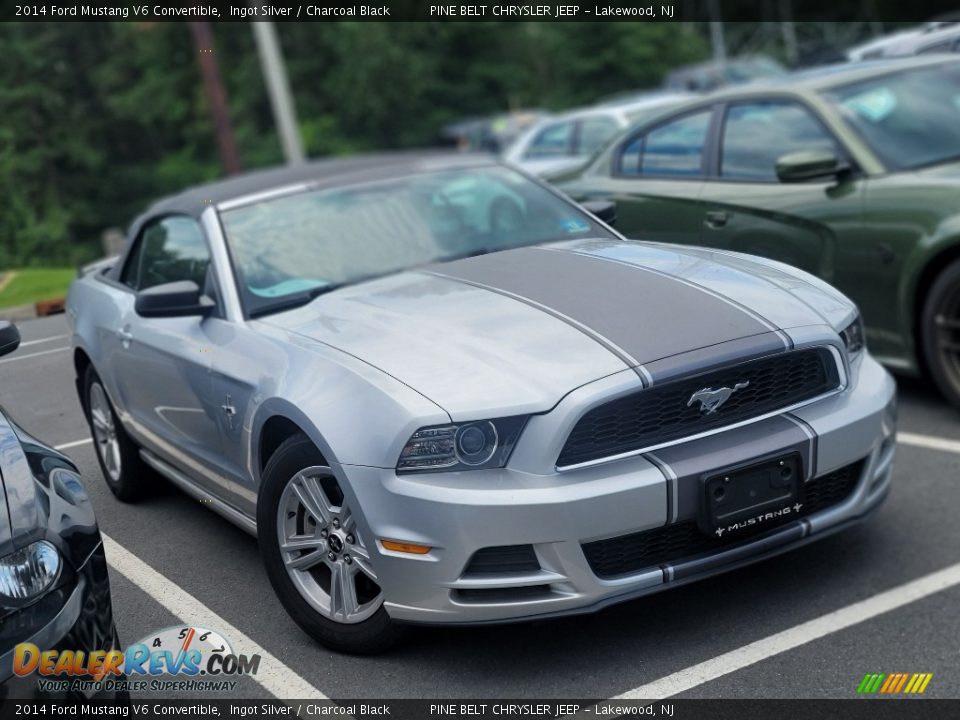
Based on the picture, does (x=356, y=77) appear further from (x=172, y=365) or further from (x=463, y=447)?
(x=463, y=447)

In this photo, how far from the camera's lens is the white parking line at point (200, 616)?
11.8ft

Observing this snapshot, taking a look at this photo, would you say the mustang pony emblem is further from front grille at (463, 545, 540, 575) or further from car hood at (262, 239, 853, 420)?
front grille at (463, 545, 540, 575)

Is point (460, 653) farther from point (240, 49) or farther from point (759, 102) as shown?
point (240, 49)

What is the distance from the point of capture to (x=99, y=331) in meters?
5.23

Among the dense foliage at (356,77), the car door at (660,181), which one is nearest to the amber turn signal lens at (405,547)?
the car door at (660,181)

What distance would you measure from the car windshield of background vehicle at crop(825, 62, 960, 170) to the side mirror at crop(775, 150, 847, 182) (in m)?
0.32

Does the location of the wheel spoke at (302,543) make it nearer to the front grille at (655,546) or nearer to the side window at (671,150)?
the front grille at (655,546)

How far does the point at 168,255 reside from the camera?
518 centimetres

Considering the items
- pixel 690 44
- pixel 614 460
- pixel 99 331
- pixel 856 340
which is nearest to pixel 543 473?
pixel 614 460

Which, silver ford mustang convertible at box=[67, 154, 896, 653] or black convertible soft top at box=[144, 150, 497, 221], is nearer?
silver ford mustang convertible at box=[67, 154, 896, 653]

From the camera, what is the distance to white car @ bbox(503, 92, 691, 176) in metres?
12.8

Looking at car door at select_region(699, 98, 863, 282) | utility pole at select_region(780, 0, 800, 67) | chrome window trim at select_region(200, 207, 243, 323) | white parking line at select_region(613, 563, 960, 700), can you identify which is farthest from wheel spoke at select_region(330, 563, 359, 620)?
utility pole at select_region(780, 0, 800, 67)

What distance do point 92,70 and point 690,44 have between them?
21.1 metres

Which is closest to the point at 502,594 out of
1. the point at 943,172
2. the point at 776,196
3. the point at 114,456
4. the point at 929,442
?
the point at 114,456
